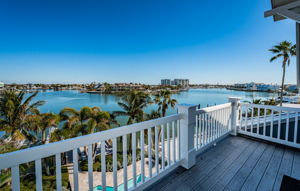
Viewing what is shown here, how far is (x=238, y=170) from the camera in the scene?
208cm

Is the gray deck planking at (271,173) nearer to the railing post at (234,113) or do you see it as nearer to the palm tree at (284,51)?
the railing post at (234,113)

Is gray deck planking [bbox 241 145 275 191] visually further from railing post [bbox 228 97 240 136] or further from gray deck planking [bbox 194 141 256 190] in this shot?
railing post [bbox 228 97 240 136]

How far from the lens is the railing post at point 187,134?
2.04 meters

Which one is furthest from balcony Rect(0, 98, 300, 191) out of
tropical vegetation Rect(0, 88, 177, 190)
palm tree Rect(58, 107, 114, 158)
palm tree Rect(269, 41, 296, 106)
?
palm tree Rect(269, 41, 296, 106)

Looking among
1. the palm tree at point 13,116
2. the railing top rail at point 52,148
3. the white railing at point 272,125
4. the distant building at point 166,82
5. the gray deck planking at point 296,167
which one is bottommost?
the palm tree at point 13,116

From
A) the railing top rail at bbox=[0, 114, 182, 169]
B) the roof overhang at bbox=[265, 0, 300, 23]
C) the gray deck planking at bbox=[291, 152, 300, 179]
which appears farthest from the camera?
the gray deck planking at bbox=[291, 152, 300, 179]

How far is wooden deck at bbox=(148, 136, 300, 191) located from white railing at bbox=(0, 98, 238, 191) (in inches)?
6.2

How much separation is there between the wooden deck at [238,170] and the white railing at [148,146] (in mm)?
156

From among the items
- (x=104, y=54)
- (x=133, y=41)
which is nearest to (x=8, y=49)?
(x=104, y=54)

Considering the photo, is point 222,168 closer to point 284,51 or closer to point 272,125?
point 272,125

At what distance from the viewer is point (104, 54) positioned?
71.8 feet

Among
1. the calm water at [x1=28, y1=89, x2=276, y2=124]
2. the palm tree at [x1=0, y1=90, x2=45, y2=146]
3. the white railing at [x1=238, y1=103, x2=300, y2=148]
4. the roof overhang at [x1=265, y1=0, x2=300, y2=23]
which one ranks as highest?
the roof overhang at [x1=265, y1=0, x2=300, y2=23]

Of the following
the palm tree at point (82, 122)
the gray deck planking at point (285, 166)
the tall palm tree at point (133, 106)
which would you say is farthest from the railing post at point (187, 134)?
the tall palm tree at point (133, 106)

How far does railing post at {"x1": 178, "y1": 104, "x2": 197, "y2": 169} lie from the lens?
6.70ft
